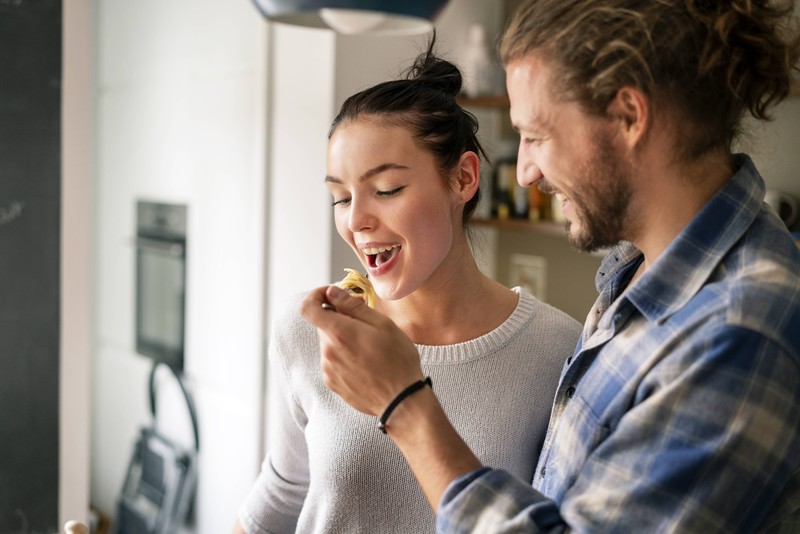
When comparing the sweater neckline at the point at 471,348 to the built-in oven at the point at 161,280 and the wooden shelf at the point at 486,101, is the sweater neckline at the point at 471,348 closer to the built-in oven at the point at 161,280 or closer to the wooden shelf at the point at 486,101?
the wooden shelf at the point at 486,101

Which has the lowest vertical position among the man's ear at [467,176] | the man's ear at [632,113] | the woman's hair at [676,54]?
the man's ear at [467,176]

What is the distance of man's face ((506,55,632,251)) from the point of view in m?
0.89

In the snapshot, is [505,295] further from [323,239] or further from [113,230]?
[113,230]

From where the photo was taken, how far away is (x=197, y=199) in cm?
294

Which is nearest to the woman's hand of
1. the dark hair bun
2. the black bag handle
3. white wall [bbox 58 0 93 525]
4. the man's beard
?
the man's beard

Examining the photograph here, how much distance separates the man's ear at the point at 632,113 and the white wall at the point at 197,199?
2.00 metres

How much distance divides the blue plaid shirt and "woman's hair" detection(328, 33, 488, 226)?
19.9 inches

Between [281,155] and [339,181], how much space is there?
146 cm

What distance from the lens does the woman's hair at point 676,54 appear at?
86 cm

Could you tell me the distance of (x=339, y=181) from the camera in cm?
129

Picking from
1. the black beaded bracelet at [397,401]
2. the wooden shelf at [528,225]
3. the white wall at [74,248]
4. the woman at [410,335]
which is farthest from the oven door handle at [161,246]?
the black beaded bracelet at [397,401]

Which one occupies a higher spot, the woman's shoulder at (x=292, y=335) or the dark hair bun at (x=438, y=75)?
the dark hair bun at (x=438, y=75)

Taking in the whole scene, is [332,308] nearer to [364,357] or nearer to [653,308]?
[364,357]

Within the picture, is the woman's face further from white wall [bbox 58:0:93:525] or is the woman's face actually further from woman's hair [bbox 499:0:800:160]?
white wall [bbox 58:0:93:525]
